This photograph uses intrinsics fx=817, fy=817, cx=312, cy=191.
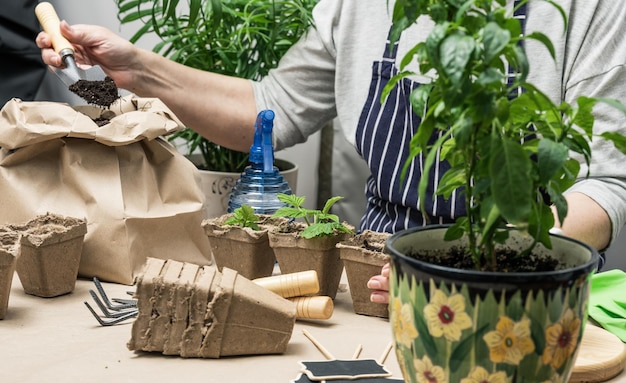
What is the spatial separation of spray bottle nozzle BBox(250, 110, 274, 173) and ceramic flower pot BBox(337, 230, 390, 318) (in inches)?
12.0

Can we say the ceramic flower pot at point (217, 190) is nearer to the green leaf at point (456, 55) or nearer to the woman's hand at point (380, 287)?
the woman's hand at point (380, 287)

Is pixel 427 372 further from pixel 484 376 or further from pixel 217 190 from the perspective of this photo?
pixel 217 190

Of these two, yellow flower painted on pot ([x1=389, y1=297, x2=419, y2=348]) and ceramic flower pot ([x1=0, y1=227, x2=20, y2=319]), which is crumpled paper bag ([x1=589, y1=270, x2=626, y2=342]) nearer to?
yellow flower painted on pot ([x1=389, y1=297, x2=419, y2=348])

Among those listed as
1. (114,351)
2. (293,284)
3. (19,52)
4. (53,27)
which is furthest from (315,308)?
(19,52)

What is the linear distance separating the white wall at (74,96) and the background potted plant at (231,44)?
57cm

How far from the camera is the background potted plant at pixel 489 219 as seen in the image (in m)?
0.62

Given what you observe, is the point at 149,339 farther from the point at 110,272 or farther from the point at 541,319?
the point at 541,319

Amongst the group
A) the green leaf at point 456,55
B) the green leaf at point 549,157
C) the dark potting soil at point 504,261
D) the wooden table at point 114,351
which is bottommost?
the wooden table at point 114,351

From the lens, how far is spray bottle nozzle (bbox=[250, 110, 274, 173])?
4.49 ft

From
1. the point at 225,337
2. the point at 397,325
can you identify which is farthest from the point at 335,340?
the point at 397,325

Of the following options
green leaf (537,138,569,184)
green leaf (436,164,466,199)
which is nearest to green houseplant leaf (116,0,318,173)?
green leaf (436,164,466,199)

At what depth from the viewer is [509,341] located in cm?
65

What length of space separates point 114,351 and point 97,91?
0.51 meters

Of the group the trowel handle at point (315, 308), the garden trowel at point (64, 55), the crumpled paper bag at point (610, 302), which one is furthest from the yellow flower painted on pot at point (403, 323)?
the garden trowel at point (64, 55)
